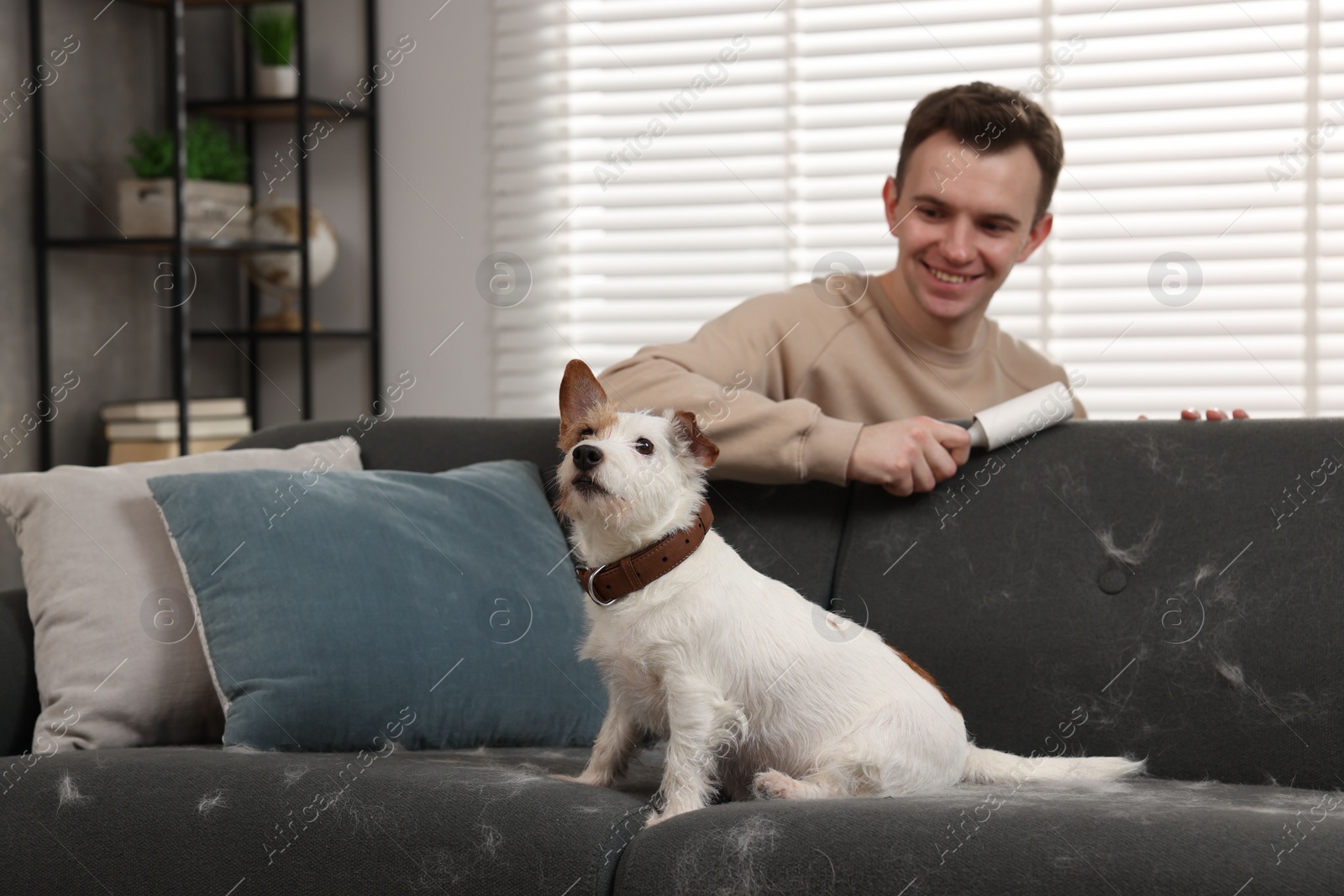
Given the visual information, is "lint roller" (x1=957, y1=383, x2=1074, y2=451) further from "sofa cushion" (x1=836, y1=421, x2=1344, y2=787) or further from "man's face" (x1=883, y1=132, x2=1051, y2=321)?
"man's face" (x1=883, y1=132, x2=1051, y2=321)

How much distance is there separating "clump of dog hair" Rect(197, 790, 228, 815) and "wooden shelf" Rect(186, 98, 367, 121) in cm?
261

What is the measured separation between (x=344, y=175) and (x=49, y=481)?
2175mm

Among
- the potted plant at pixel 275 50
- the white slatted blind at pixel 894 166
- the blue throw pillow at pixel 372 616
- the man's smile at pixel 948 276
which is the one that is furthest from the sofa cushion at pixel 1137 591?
the potted plant at pixel 275 50

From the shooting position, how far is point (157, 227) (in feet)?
10.8

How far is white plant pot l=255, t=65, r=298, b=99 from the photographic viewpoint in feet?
11.9

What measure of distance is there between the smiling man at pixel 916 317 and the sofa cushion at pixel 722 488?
93 mm

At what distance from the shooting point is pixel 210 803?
1.39 m

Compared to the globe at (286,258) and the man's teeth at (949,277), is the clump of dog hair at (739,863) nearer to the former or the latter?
the man's teeth at (949,277)

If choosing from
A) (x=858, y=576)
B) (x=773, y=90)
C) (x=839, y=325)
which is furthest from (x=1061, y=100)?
(x=858, y=576)

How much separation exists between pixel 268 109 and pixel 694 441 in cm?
Answer: 271

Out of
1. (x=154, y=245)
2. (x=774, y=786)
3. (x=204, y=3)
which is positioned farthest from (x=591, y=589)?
(x=204, y=3)

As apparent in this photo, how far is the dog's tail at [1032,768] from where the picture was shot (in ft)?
4.98

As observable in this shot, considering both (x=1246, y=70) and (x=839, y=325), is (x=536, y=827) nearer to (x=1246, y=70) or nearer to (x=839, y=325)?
(x=839, y=325)

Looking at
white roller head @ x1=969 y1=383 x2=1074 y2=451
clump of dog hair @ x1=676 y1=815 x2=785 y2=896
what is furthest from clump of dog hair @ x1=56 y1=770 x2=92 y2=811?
white roller head @ x1=969 y1=383 x2=1074 y2=451
